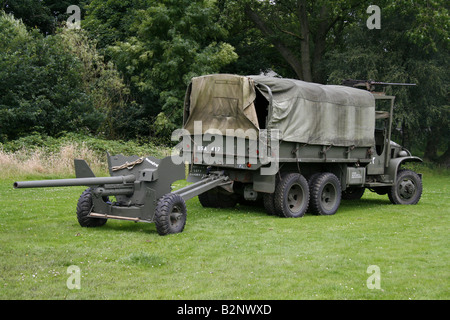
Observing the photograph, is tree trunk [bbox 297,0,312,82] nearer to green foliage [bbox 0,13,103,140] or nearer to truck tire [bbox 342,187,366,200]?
green foliage [bbox 0,13,103,140]

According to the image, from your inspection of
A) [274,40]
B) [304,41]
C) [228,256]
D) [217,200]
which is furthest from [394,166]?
[274,40]

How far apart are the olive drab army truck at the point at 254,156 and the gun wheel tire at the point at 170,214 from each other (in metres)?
0.02

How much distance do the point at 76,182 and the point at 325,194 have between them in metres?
6.50

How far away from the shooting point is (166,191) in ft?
34.2

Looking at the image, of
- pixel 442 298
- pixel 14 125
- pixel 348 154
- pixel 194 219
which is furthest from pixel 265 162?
pixel 14 125

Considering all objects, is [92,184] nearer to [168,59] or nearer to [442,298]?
[442,298]

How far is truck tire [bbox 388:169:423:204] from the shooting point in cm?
1564

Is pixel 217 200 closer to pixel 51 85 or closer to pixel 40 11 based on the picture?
pixel 51 85

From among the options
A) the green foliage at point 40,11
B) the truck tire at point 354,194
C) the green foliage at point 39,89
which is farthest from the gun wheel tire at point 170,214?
the green foliage at point 40,11

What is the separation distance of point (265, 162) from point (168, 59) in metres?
17.2

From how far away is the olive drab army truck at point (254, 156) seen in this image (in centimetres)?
1048

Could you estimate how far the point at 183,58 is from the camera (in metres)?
28.5

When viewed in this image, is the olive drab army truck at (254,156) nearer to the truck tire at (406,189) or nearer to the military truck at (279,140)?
the military truck at (279,140)

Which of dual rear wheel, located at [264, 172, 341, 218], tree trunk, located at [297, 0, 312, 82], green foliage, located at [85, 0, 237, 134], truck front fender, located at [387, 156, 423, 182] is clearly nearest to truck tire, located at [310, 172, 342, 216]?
dual rear wheel, located at [264, 172, 341, 218]
